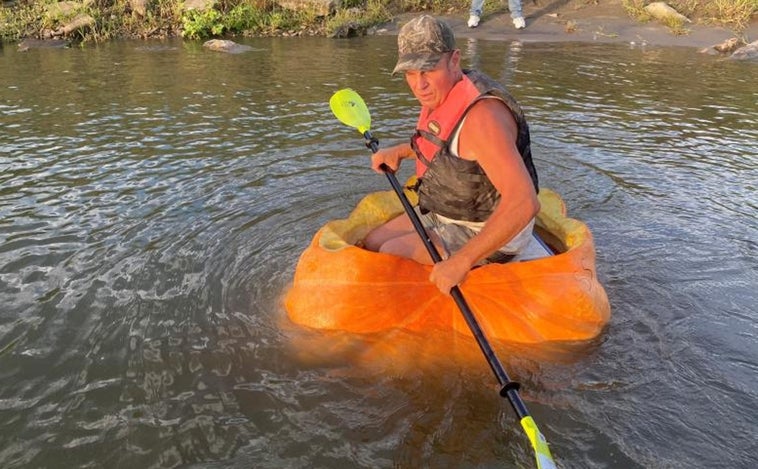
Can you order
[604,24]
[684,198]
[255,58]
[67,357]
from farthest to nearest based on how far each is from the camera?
[604,24] → [255,58] → [684,198] → [67,357]

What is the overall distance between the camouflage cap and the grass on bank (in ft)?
46.5

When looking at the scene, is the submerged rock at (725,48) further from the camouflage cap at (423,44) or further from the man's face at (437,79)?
the camouflage cap at (423,44)

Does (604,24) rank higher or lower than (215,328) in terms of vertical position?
higher

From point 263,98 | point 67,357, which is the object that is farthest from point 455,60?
point 263,98

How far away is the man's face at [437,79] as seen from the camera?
301cm

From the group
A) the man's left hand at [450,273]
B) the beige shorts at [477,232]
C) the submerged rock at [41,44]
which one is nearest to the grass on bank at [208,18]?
the submerged rock at [41,44]

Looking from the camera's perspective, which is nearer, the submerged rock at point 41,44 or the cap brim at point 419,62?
the cap brim at point 419,62

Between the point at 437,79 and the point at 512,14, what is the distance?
15.3m

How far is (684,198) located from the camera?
5660 millimetres

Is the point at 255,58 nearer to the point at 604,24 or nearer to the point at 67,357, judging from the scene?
the point at 604,24

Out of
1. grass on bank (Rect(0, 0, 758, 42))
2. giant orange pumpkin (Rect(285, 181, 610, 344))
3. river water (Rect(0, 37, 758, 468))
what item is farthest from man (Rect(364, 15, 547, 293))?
grass on bank (Rect(0, 0, 758, 42))

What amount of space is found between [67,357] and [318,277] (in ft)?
4.99

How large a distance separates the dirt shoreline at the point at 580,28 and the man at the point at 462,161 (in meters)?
13.5

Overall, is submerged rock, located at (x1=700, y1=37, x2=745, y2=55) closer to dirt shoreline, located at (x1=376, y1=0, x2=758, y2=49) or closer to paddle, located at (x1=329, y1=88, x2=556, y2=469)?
dirt shoreline, located at (x1=376, y1=0, x2=758, y2=49)
